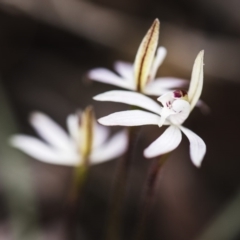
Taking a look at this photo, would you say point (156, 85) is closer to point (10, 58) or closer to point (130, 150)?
point (130, 150)

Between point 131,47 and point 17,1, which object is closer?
point 17,1

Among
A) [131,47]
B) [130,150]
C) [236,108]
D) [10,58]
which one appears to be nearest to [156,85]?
[130,150]

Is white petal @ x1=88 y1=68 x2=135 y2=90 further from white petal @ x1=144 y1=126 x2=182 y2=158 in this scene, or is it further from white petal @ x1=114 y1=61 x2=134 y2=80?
white petal @ x1=144 y1=126 x2=182 y2=158

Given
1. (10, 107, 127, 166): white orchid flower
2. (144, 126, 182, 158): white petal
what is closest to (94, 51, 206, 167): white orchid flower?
(144, 126, 182, 158): white petal

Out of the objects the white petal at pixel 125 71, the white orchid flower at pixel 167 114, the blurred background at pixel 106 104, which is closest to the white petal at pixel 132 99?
the white orchid flower at pixel 167 114

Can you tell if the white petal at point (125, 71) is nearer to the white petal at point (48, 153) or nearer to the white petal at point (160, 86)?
the white petal at point (160, 86)

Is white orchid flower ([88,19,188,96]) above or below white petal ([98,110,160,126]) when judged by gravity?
above

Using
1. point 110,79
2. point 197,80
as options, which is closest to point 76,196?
point 110,79

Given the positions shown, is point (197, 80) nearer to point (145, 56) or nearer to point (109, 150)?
point (145, 56)
